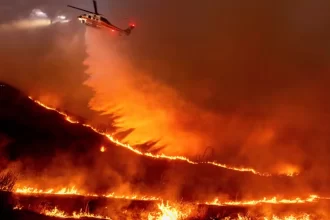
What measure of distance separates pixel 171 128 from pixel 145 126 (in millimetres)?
1512

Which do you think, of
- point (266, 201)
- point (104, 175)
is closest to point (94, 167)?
point (104, 175)

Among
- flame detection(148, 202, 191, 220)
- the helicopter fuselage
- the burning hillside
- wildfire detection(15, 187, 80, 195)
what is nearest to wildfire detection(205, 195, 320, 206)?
the burning hillside

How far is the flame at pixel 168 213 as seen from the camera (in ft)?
43.7

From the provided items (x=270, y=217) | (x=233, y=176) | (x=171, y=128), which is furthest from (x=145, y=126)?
(x=270, y=217)

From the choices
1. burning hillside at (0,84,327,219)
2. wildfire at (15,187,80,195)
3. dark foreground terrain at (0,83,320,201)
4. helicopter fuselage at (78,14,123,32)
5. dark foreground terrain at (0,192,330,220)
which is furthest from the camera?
helicopter fuselage at (78,14,123,32)

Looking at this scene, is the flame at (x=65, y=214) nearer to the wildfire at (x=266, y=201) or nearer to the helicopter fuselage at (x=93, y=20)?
the wildfire at (x=266, y=201)

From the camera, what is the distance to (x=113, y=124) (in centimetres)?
1931

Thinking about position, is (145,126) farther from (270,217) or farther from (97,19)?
(270,217)

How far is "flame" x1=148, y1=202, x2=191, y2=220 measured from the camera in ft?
43.7

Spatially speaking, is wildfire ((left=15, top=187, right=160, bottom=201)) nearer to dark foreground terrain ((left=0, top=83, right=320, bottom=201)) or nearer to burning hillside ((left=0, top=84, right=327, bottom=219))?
burning hillside ((left=0, top=84, right=327, bottom=219))

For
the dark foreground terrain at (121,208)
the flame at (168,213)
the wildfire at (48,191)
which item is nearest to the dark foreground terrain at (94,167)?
the wildfire at (48,191)

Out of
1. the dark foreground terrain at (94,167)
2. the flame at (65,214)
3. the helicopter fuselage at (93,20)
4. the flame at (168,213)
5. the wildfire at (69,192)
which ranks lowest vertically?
the flame at (65,214)

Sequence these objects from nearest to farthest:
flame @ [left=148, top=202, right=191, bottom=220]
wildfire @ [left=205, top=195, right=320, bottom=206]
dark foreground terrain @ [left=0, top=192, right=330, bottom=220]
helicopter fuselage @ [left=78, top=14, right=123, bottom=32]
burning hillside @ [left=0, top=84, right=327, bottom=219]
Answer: dark foreground terrain @ [left=0, top=192, right=330, bottom=220], flame @ [left=148, top=202, right=191, bottom=220], burning hillside @ [left=0, top=84, right=327, bottom=219], wildfire @ [left=205, top=195, right=320, bottom=206], helicopter fuselage @ [left=78, top=14, right=123, bottom=32]

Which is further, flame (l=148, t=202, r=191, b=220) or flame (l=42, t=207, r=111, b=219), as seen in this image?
flame (l=148, t=202, r=191, b=220)
